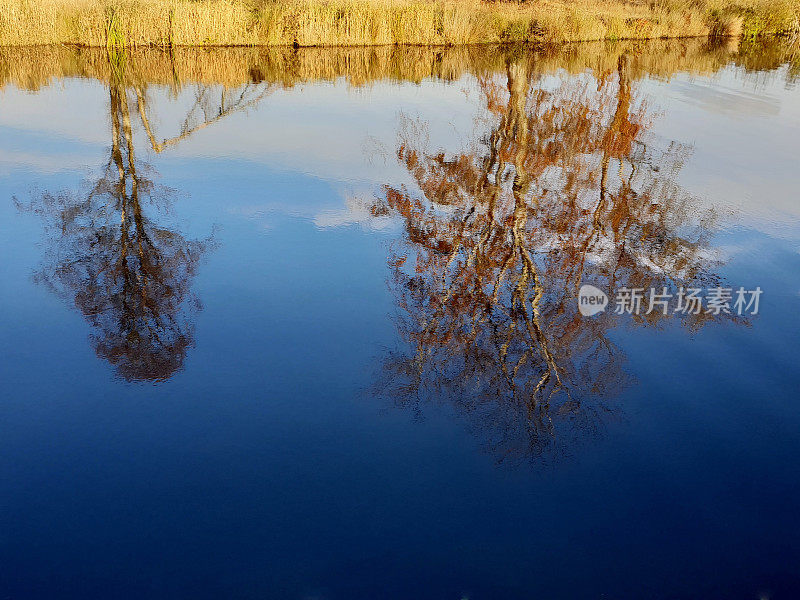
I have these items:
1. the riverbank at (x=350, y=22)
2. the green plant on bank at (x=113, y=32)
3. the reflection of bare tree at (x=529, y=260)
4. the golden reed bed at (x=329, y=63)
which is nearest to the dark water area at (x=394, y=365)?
the reflection of bare tree at (x=529, y=260)

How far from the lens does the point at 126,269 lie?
249 inches

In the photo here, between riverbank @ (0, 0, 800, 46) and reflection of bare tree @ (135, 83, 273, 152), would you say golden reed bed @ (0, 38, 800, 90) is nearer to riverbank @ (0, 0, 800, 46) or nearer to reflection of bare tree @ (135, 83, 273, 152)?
riverbank @ (0, 0, 800, 46)

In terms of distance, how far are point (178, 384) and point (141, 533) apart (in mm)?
1349

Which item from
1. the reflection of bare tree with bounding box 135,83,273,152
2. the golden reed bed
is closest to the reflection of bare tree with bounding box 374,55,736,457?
the reflection of bare tree with bounding box 135,83,273,152

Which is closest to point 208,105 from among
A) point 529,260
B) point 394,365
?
point 529,260

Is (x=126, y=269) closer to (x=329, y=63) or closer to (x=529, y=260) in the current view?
(x=529, y=260)

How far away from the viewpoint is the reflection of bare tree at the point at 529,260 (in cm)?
482

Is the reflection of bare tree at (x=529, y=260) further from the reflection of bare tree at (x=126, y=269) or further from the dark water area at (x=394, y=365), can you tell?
the reflection of bare tree at (x=126, y=269)

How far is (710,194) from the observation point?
8.75m

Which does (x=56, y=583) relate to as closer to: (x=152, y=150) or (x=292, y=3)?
(x=152, y=150)

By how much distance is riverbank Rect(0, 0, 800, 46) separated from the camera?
55.0 feet

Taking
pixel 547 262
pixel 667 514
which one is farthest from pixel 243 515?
pixel 547 262

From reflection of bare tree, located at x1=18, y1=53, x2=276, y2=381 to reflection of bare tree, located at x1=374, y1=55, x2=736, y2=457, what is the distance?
169cm

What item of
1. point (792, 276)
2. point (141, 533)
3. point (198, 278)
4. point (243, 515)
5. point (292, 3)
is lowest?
point (792, 276)
